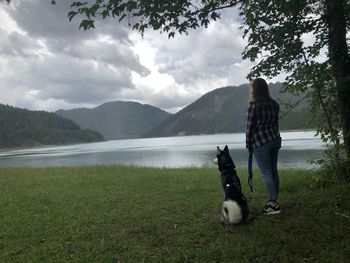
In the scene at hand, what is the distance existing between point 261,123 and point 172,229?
2.72m

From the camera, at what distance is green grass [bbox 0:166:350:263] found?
5316 mm

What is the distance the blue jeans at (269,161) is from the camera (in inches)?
261

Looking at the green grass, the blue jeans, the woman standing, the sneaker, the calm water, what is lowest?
the calm water

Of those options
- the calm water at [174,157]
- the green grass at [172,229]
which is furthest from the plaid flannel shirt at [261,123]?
the calm water at [174,157]

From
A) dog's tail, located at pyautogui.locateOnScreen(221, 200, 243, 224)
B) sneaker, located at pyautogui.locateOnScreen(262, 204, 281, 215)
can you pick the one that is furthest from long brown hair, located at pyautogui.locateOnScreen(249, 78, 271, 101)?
sneaker, located at pyautogui.locateOnScreen(262, 204, 281, 215)

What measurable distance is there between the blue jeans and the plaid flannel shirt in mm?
104

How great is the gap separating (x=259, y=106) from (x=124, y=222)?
12.4 feet

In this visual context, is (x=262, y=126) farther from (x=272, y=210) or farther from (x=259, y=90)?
(x=272, y=210)

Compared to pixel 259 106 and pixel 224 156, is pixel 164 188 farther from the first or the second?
pixel 259 106

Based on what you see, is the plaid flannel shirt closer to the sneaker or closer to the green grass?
the sneaker

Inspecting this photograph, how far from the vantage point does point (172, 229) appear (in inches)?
261

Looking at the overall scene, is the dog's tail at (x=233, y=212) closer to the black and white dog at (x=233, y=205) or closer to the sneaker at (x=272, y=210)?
the black and white dog at (x=233, y=205)

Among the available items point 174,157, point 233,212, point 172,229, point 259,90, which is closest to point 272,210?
point 233,212

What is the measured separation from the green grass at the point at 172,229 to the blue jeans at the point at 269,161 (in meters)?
0.58
